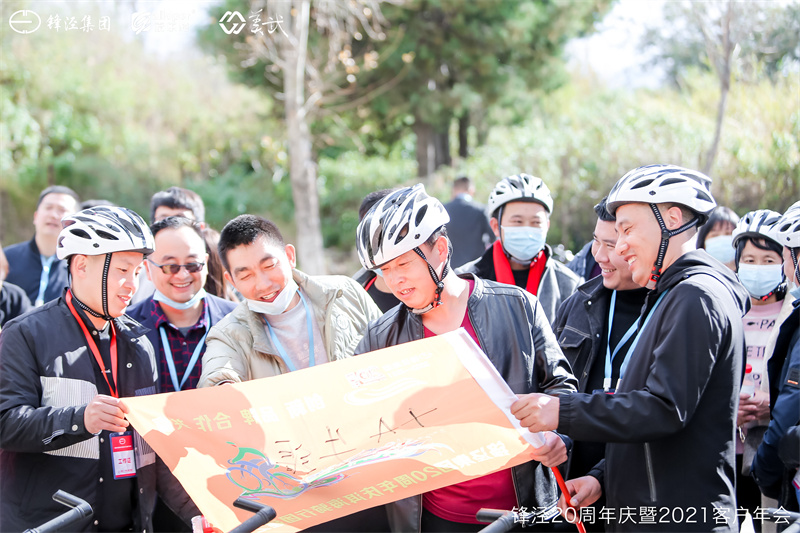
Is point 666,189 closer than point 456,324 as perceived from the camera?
Yes

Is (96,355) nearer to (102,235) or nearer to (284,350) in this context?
(102,235)

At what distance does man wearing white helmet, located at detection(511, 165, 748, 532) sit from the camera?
2621 mm

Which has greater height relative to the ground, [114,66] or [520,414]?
[114,66]

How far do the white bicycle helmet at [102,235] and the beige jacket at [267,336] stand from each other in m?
0.61

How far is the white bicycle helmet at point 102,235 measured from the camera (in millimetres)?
3600

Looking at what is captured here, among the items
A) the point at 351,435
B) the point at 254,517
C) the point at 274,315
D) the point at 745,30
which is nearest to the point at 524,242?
the point at 274,315

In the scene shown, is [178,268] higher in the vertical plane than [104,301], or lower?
→ higher

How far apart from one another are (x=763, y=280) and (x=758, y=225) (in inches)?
14.7

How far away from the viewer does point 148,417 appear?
304 cm

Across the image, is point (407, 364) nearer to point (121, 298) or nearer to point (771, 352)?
point (121, 298)

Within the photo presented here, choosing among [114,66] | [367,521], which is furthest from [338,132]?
[367,521]

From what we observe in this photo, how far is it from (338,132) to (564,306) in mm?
15978

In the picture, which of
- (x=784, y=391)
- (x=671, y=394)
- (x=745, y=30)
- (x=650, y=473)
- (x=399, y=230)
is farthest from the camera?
(x=745, y=30)

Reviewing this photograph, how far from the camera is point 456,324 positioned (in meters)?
3.27
